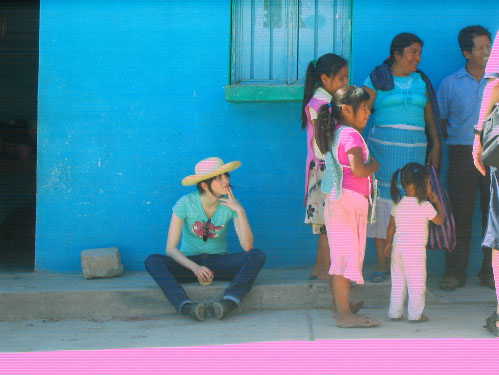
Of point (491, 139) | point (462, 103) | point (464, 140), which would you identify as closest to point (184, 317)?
point (491, 139)

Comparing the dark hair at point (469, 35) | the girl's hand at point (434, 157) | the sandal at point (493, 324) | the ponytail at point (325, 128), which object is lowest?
the sandal at point (493, 324)

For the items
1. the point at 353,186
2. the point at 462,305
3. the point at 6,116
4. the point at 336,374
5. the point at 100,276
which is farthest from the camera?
the point at 6,116

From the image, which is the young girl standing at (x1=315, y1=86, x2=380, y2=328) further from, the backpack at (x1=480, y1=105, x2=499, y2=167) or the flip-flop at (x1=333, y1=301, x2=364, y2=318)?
the backpack at (x1=480, y1=105, x2=499, y2=167)

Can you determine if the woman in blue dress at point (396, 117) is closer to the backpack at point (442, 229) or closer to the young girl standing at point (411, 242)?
the backpack at point (442, 229)

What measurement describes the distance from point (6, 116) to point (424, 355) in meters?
4.97

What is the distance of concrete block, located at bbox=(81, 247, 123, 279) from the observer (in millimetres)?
5156

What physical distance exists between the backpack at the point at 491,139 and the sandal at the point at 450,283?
59.8 inches

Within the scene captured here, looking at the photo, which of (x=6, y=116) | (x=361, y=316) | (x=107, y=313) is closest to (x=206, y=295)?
(x=107, y=313)

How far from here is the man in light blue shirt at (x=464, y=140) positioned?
513cm

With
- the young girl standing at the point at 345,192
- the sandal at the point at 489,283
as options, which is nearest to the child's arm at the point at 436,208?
the young girl standing at the point at 345,192

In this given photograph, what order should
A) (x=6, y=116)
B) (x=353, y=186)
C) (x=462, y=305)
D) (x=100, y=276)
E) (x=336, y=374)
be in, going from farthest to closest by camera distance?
(x=6, y=116) → (x=100, y=276) → (x=462, y=305) → (x=353, y=186) → (x=336, y=374)

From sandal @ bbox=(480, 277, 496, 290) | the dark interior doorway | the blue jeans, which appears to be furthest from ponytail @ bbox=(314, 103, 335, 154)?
the dark interior doorway

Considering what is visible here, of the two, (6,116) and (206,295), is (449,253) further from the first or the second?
(6,116)

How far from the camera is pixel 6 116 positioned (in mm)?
7012
